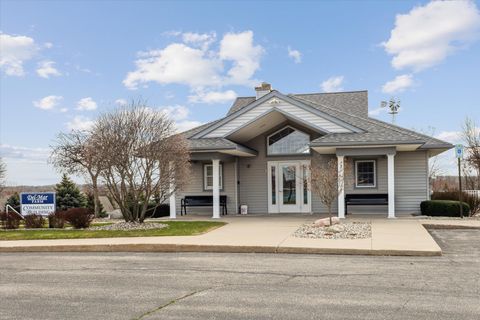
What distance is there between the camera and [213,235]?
12.9 metres

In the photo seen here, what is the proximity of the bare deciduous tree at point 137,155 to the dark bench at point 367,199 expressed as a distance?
6956 mm

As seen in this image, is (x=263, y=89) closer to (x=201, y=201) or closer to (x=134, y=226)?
(x=201, y=201)

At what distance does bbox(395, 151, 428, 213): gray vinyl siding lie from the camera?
19156 millimetres

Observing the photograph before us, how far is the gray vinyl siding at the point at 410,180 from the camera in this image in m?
19.2

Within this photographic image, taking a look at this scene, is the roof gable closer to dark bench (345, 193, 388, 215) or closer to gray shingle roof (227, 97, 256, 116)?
dark bench (345, 193, 388, 215)

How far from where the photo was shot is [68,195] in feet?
90.9

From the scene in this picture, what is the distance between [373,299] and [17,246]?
9.16m

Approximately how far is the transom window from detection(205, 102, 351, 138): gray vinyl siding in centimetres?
219

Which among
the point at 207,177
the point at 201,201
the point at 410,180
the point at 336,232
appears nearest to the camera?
the point at 336,232

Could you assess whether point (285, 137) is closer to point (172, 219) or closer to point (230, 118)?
point (230, 118)

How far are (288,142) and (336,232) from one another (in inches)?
329

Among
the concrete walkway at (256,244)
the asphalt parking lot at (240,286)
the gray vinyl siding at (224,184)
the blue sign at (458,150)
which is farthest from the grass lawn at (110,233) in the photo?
the blue sign at (458,150)

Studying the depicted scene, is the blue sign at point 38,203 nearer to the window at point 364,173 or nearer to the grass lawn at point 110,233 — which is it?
the grass lawn at point 110,233

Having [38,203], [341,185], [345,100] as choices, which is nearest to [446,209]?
[341,185]
